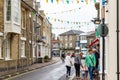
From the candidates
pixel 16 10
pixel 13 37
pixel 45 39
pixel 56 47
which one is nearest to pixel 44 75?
pixel 13 37

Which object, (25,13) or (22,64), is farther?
(25,13)

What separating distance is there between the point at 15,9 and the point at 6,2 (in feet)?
5.73

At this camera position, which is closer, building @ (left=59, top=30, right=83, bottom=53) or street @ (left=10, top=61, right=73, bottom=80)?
street @ (left=10, top=61, right=73, bottom=80)

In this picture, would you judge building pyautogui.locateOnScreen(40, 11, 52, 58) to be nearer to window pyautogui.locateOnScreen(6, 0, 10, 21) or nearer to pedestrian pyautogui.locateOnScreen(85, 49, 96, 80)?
window pyautogui.locateOnScreen(6, 0, 10, 21)

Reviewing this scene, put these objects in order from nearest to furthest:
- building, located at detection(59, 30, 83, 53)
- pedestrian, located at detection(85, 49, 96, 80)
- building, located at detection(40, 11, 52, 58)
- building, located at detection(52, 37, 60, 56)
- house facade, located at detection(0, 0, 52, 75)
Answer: pedestrian, located at detection(85, 49, 96, 80) < house facade, located at detection(0, 0, 52, 75) < building, located at detection(40, 11, 52, 58) < building, located at detection(59, 30, 83, 53) < building, located at detection(52, 37, 60, 56)

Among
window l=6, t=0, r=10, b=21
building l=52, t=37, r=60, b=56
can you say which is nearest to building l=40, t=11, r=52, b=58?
window l=6, t=0, r=10, b=21

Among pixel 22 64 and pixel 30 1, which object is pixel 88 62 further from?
pixel 30 1

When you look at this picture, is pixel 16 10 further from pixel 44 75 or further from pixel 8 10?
pixel 44 75

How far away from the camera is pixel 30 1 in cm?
5894

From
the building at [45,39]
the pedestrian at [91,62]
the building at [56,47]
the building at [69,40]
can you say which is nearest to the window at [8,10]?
the pedestrian at [91,62]

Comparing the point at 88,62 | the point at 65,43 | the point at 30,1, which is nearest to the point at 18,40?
the point at 30,1

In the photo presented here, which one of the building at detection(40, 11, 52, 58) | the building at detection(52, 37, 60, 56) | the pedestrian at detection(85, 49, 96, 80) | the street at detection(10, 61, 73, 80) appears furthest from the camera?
the building at detection(52, 37, 60, 56)

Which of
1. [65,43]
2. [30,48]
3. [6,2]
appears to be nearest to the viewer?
[6,2]

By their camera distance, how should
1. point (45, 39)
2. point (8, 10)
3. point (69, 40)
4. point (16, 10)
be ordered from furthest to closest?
point (69, 40) → point (45, 39) → point (16, 10) → point (8, 10)
